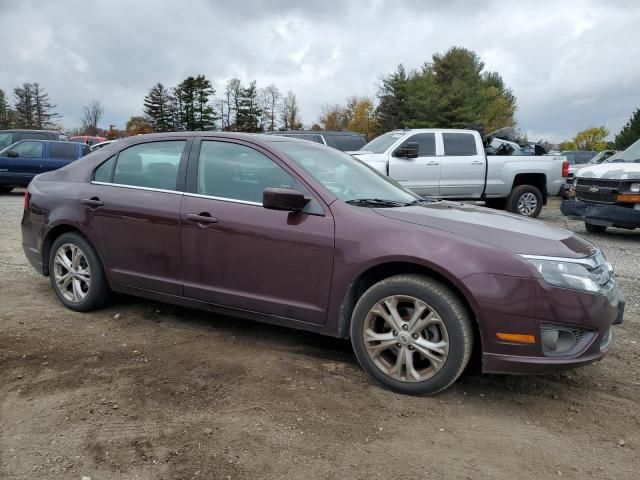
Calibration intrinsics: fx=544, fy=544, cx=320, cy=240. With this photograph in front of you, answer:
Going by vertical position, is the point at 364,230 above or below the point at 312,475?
above

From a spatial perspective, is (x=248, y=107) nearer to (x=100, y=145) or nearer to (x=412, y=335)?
(x=100, y=145)

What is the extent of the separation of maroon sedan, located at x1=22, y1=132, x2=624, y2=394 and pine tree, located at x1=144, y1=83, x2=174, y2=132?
6549 centimetres

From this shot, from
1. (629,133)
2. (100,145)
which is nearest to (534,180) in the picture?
(100,145)

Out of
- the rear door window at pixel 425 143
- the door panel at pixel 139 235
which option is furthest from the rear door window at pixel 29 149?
the door panel at pixel 139 235

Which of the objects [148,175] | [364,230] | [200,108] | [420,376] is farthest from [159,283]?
[200,108]

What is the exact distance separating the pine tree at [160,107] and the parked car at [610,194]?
6246 centimetres

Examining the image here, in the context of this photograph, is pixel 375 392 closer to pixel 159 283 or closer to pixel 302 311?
pixel 302 311

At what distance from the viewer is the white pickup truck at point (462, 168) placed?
424 inches

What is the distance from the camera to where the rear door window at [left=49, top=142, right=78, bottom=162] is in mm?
15812

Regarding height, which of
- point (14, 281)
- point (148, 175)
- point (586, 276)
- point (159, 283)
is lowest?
point (14, 281)

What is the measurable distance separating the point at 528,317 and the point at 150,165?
9.91ft

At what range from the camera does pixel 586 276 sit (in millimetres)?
3076

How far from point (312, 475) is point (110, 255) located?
2692mm

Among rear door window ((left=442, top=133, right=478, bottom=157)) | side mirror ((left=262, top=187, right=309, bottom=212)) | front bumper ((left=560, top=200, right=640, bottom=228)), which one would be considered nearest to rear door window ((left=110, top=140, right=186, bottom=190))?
side mirror ((left=262, top=187, right=309, bottom=212))
